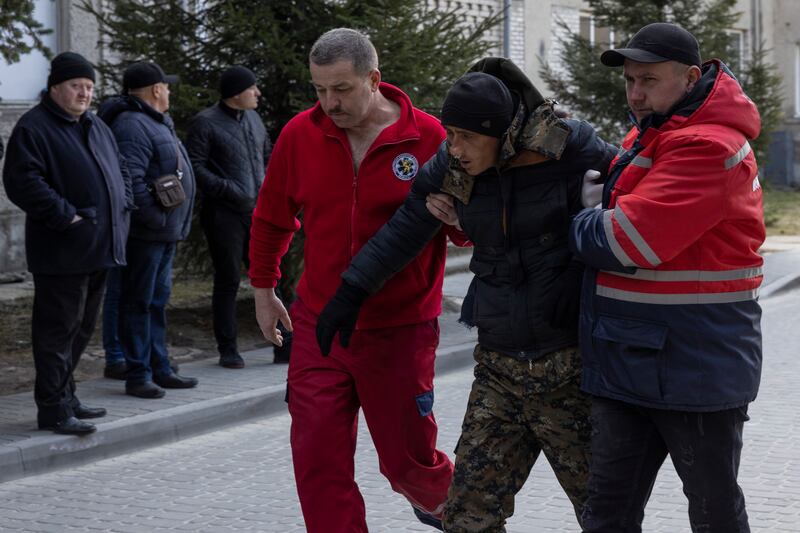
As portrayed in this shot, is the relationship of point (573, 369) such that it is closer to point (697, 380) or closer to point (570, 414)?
point (570, 414)

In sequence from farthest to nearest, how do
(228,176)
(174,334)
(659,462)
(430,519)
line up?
(174,334) → (228,176) → (430,519) → (659,462)

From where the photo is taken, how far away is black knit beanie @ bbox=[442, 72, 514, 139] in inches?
155

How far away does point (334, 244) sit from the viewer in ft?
15.3

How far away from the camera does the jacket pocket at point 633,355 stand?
366 centimetres

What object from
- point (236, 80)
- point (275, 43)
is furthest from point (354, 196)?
point (275, 43)

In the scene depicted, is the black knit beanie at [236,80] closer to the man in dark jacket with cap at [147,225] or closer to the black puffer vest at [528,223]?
the man in dark jacket with cap at [147,225]

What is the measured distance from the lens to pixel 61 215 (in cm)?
702

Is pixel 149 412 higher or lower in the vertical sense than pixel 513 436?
lower

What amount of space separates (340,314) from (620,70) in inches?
502

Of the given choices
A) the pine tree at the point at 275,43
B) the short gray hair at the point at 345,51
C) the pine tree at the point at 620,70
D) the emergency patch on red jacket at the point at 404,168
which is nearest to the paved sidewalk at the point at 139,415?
the pine tree at the point at 275,43

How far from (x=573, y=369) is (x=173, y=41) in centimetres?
710

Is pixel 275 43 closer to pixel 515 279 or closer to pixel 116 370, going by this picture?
pixel 116 370

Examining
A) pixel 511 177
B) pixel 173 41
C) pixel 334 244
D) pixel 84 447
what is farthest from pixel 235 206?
pixel 511 177

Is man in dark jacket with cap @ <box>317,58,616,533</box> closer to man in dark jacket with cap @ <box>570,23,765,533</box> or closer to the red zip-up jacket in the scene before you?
man in dark jacket with cap @ <box>570,23,765,533</box>
